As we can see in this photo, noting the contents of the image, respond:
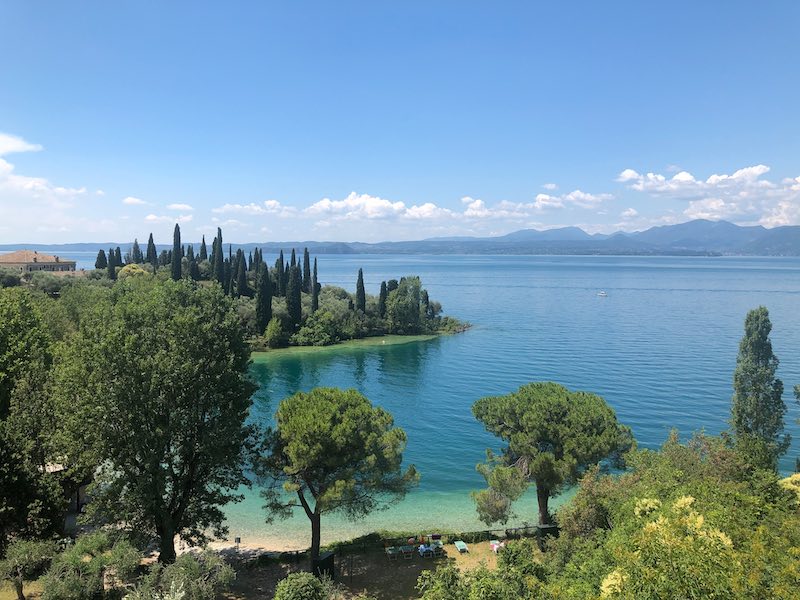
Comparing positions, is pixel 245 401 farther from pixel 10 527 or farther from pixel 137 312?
pixel 10 527

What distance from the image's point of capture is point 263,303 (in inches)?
3211

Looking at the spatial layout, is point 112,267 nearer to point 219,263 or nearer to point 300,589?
point 219,263

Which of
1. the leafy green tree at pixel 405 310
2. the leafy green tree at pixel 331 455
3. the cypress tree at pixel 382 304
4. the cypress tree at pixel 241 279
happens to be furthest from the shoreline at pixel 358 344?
the leafy green tree at pixel 331 455

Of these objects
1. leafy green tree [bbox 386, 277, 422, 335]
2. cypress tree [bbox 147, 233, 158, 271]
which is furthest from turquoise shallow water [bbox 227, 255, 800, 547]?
cypress tree [bbox 147, 233, 158, 271]

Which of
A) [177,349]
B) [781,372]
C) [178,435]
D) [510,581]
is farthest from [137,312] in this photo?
[781,372]

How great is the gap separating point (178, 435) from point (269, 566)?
23.9 ft

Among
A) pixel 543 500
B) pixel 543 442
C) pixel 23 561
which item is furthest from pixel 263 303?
pixel 23 561

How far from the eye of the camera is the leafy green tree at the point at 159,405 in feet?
60.7

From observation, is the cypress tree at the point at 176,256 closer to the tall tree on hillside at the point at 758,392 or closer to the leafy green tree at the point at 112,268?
the leafy green tree at the point at 112,268

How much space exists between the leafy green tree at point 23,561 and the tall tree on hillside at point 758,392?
1525 inches

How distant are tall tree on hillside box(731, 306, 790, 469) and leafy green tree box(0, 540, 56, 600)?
38.7 meters

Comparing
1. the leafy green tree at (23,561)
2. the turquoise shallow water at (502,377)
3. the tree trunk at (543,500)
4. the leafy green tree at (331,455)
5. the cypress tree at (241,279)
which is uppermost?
the cypress tree at (241,279)

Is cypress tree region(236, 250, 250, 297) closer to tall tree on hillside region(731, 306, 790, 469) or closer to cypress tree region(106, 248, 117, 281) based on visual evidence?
cypress tree region(106, 248, 117, 281)

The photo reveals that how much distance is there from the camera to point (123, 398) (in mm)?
18516
